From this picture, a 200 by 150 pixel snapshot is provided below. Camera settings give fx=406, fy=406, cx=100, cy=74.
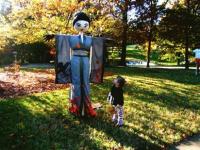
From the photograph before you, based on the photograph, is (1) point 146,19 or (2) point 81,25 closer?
(2) point 81,25

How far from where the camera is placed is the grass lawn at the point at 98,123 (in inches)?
308

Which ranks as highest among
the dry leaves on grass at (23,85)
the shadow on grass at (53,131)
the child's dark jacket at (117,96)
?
the child's dark jacket at (117,96)

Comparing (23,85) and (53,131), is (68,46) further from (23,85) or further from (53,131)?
(23,85)

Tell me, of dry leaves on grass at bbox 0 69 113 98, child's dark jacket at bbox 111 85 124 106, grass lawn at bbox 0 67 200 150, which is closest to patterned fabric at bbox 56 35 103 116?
grass lawn at bbox 0 67 200 150

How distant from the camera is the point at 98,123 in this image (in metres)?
9.09

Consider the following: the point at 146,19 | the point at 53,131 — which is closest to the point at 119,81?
the point at 53,131

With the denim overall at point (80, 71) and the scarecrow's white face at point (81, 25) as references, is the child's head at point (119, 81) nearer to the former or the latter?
the denim overall at point (80, 71)

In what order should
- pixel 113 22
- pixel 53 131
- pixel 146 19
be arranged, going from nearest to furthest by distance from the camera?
pixel 53 131 → pixel 113 22 → pixel 146 19

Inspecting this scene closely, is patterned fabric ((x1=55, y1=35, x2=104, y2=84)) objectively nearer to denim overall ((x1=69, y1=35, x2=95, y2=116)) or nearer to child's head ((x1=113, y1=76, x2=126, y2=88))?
denim overall ((x1=69, y1=35, x2=95, y2=116))

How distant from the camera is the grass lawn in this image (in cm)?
781

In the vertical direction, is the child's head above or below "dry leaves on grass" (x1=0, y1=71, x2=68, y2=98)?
above

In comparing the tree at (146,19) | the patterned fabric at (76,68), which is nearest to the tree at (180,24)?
the tree at (146,19)

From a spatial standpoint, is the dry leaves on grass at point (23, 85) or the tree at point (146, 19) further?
the tree at point (146, 19)

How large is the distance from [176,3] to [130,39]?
681cm
